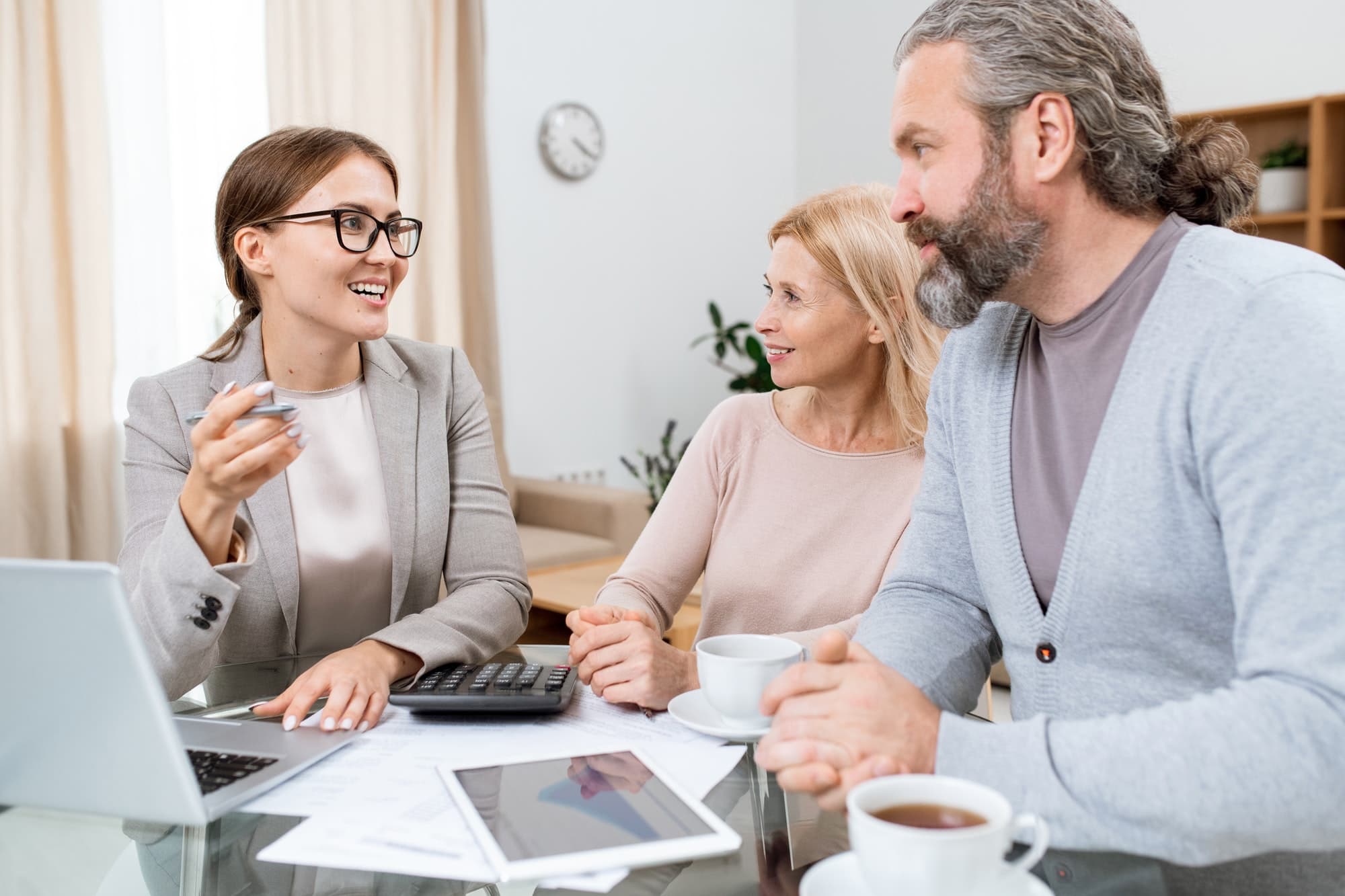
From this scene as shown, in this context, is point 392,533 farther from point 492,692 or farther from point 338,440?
point 492,692

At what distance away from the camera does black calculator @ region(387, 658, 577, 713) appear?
3.78 feet

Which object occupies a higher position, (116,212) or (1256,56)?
(1256,56)

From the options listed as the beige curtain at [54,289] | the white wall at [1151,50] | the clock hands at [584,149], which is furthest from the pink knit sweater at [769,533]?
the clock hands at [584,149]

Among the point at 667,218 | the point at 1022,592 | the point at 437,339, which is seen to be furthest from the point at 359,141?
the point at 667,218

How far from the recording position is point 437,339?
447cm

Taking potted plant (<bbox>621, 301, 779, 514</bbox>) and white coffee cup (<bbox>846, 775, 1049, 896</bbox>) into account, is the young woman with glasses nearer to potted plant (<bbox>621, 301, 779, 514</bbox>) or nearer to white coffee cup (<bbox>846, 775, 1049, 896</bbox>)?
white coffee cup (<bbox>846, 775, 1049, 896</bbox>)

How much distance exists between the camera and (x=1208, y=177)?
1.19 meters

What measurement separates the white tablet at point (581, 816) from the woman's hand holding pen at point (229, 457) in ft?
1.34

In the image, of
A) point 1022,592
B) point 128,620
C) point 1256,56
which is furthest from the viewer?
point 1256,56

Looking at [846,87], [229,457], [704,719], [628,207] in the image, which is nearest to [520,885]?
[704,719]

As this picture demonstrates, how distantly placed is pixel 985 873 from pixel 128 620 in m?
0.62

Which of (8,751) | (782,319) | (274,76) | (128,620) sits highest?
(274,76)

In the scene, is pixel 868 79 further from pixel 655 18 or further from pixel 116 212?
pixel 116 212

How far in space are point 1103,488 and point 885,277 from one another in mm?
721
